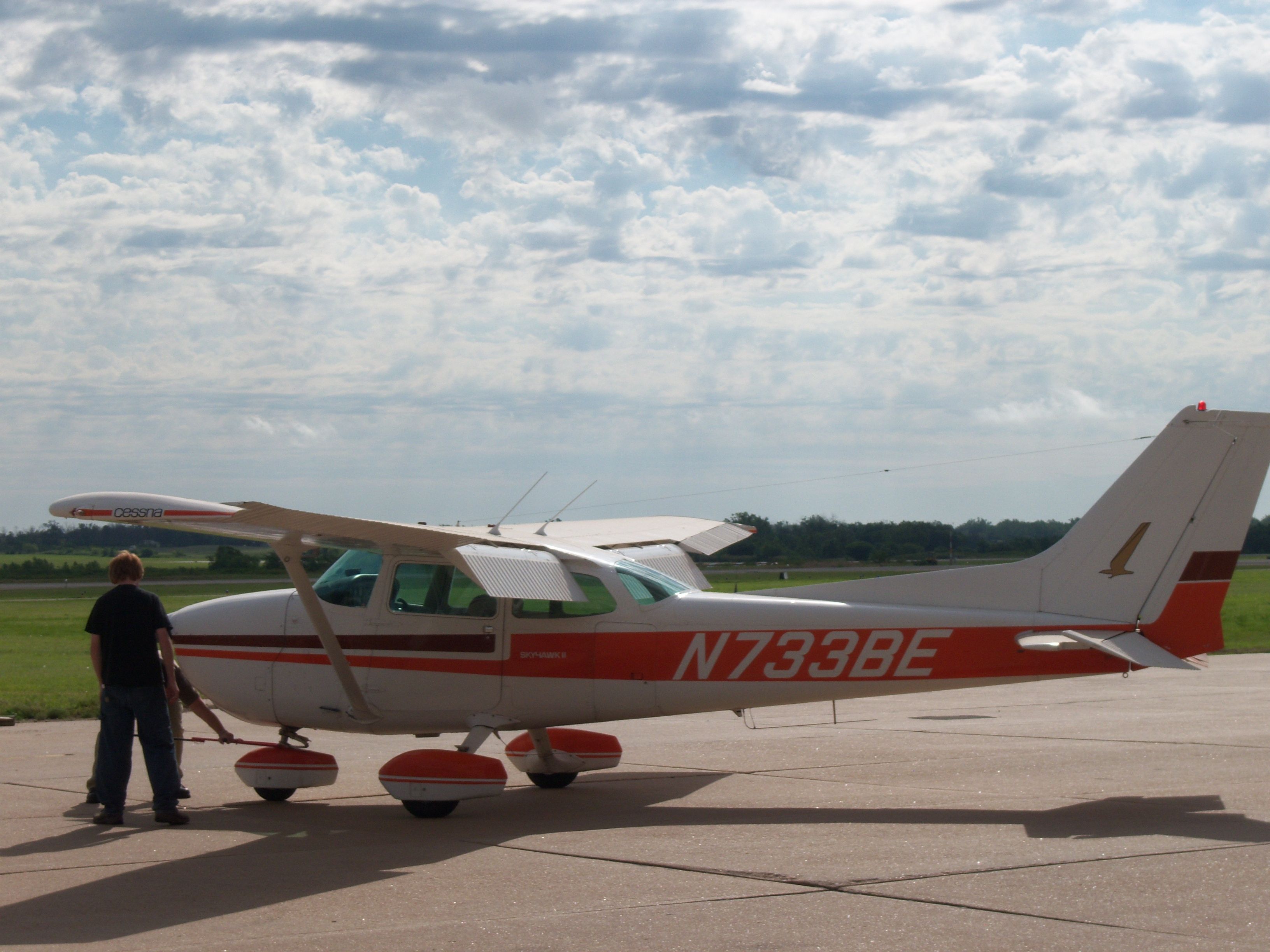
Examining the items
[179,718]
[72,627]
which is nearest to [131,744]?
[179,718]

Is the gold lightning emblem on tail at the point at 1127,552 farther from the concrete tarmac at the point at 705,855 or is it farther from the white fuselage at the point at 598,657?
the concrete tarmac at the point at 705,855

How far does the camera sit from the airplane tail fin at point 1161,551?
31.4 ft

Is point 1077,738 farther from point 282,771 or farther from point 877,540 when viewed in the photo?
point 877,540

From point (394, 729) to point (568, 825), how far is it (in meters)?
2.13

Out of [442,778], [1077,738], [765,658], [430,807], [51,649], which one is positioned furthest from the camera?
[51,649]

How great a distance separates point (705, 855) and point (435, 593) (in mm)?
3614

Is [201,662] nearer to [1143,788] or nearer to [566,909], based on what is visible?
[566,909]

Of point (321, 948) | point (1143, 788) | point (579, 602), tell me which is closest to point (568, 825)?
point (579, 602)

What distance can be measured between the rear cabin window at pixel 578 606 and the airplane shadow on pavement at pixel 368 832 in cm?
147

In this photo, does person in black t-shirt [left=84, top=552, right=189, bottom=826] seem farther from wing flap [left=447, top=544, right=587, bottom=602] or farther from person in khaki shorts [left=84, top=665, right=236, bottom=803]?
wing flap [left=447, top=544, right=587, bottom=602]

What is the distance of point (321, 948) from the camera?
5762 mm

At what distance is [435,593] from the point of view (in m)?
10.4

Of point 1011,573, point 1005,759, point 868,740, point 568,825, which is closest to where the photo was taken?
point 568,825

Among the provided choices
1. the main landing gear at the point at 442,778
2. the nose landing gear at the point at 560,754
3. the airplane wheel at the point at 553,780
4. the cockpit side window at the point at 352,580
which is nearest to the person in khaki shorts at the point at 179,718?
the cockpit side window at the point at 352,580
